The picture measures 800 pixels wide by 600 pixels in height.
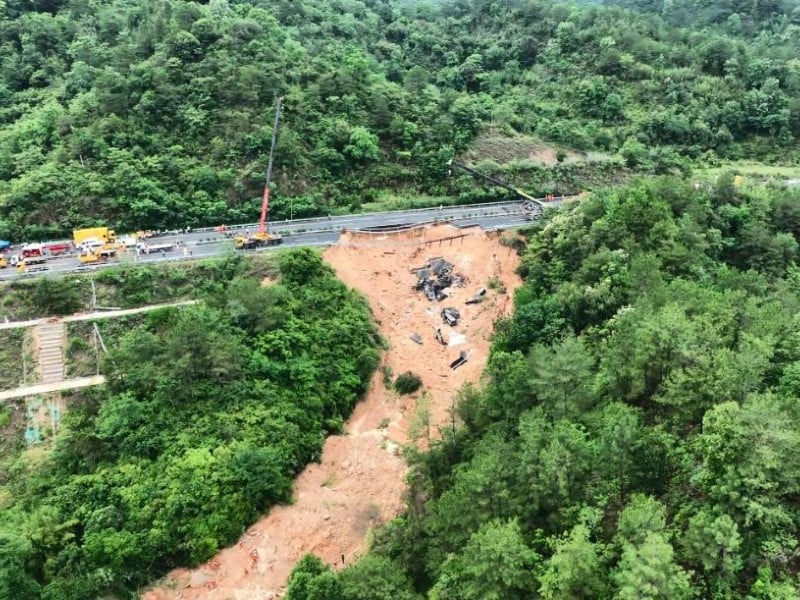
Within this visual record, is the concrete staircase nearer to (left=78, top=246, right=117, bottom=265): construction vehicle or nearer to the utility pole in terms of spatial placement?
(left=78, top=246, right=117, bottom=265): construction vehicle

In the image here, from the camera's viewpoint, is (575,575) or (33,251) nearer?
(575,575)

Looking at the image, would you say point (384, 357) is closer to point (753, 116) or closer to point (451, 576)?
point (451, 576)

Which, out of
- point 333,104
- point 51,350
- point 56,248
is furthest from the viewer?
point 333,104

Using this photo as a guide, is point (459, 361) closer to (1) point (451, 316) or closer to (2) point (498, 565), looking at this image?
(1) point (451, 316)

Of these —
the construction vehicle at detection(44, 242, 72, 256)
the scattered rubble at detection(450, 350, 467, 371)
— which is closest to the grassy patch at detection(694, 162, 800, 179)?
the scattered rubble at detection(450, 350, 467, 371)

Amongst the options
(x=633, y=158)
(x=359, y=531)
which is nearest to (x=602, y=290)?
(x=359, y=531)

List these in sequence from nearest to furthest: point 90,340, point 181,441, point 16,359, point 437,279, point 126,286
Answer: point 181,441 < point 16,359 < point 90,340 < point 126,286 < point 437,279

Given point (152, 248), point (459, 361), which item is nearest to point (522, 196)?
point (459, 361)
